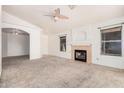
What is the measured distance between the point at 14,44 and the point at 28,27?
10.4 ft

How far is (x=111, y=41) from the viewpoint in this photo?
Answer: 4.52 metres

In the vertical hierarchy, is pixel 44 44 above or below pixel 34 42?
below

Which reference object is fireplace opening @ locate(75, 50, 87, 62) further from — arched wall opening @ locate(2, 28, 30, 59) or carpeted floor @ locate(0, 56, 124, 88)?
arched wall opening @ locate(2, 28, 30, 59)

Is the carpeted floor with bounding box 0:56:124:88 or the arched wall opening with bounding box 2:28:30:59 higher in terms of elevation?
the arched wall opening with bounding box 2:28:30:59

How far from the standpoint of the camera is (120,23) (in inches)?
156

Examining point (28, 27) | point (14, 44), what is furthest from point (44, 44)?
point (28, 27)

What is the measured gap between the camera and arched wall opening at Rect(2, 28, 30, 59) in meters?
7.71

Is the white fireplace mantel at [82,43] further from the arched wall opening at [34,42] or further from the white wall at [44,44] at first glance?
the white wall at [44,44]

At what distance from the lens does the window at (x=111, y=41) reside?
4.22m

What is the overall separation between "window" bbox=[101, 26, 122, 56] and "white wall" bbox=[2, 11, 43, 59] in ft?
15.0

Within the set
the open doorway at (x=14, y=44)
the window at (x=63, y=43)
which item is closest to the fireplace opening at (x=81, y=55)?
the window at (x=63, y=43)

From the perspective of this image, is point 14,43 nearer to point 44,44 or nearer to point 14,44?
point 14,44

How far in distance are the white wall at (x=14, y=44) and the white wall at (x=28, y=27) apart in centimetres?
288

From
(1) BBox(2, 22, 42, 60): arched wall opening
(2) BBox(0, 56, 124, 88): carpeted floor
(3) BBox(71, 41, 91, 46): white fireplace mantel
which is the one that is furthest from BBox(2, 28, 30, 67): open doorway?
(2) BBox(0, 56, 124, 88): carpeted floor
